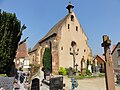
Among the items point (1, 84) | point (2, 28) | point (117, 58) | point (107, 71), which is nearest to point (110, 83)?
point (107, 71)

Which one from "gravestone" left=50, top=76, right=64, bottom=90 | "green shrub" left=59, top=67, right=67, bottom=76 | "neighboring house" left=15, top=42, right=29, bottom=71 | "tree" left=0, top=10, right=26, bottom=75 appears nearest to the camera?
"gravestone" left=50, top=76, right=64, bottom=90

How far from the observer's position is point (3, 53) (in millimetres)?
16297

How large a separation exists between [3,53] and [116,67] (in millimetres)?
34579

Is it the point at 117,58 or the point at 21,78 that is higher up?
the point at 117,58

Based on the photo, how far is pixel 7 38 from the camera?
55.6ft

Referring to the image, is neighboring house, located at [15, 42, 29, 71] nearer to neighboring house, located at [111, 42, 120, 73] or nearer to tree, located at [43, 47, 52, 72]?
tree, located at [43, 47, 52, 72]

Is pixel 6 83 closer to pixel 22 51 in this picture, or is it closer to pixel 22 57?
pixel 22 57

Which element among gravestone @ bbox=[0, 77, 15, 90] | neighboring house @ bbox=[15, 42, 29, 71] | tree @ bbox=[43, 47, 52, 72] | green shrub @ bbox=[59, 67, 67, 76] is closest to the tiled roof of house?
neighboring house @ bbox=[15, 42, 29, 71]

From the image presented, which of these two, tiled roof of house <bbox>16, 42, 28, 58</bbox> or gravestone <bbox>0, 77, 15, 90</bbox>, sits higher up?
tiled roof of house <bbox>16, 42, 28, 58</bbox>

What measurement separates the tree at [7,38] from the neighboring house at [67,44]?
15.9m

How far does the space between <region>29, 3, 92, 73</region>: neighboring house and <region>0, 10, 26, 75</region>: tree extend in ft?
52.2

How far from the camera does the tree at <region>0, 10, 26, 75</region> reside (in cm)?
1641

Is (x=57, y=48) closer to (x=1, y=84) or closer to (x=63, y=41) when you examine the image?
(x=63, y=41)

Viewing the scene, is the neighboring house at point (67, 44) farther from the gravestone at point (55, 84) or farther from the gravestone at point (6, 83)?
the gravestone at point (6, 83)
